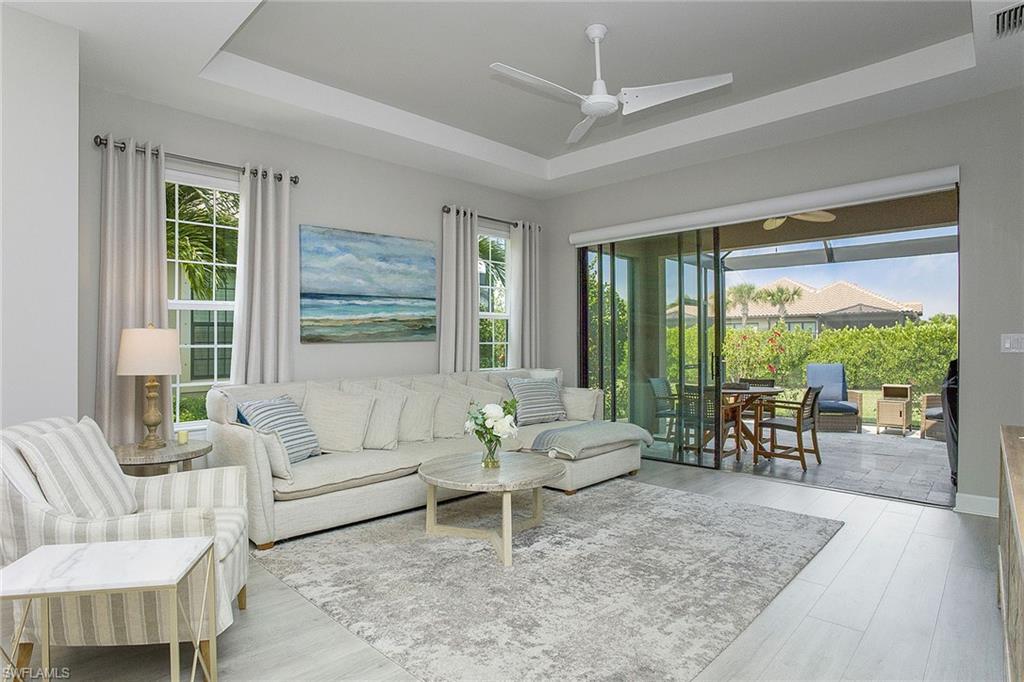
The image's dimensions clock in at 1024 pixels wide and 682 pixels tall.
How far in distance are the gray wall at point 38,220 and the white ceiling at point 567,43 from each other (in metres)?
1.02

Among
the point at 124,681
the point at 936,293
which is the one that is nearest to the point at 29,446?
the point at 124,681

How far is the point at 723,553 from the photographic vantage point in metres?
3.19

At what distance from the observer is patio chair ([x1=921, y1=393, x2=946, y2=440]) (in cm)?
684

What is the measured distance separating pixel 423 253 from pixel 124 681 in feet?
12.7

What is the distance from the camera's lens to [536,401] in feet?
17.6

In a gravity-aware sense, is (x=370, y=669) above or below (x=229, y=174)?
below

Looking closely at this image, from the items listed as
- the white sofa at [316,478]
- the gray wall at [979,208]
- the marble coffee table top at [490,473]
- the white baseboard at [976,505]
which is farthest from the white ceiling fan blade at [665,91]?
the white baseboard at [976,505]

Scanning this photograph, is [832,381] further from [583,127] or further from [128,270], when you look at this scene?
[128,270]

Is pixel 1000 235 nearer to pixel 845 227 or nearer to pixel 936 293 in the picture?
pixel 845 227

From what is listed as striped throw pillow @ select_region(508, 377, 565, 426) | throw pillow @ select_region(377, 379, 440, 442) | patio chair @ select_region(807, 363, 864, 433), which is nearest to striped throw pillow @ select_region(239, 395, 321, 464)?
throw pillow @ select_region(377, 379, 440, 442)

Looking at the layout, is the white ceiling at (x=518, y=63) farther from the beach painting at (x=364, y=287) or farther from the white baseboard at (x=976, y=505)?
the white baseboard at (x=976, y=505)

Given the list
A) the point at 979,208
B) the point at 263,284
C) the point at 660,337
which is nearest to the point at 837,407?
the point at 660,337

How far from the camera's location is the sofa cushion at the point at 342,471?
3.41 metres

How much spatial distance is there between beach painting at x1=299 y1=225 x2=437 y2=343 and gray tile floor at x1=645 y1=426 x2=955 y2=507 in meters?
2.71
